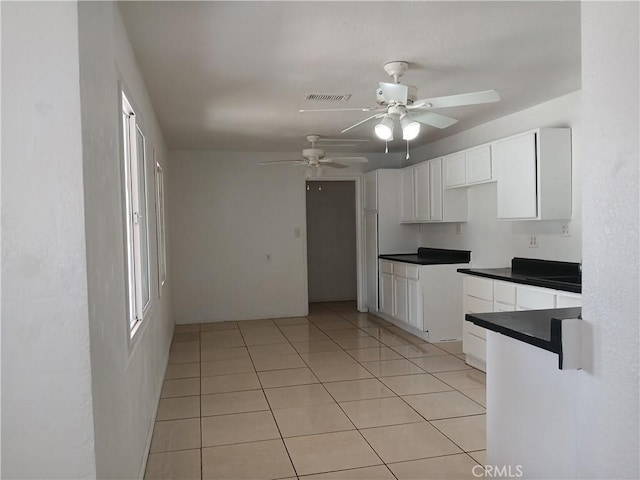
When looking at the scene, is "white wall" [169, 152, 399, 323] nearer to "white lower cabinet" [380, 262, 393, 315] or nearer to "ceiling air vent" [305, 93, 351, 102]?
"white lower cabinet" [380, 262, 393, 315]

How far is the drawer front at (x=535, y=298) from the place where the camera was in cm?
352

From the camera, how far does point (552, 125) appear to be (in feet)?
13.7

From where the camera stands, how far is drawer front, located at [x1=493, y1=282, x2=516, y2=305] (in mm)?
3938

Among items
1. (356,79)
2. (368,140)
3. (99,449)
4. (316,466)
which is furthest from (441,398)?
(368,140)

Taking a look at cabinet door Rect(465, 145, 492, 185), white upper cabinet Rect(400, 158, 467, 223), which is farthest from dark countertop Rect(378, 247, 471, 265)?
cabinet door Rect(465, 145, 492, 185)

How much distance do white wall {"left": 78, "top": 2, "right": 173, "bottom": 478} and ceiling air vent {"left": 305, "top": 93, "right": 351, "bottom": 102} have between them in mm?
1523

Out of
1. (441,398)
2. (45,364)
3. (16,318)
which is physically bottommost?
(441,398)

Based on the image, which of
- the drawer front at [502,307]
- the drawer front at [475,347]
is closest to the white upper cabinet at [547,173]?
the drawer front at [502,307]

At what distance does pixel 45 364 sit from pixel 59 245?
0.35 metres

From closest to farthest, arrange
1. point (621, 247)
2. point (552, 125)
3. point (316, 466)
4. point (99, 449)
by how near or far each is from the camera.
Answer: point (621, 247) < point (99, 449) < point (316, 466) < point (552, 125)

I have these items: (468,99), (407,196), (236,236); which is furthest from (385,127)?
(236,236)

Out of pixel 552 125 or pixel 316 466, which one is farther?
pixel 552 125

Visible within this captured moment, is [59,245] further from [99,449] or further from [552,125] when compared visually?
[552,125]

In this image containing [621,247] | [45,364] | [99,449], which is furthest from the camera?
[99,449]
